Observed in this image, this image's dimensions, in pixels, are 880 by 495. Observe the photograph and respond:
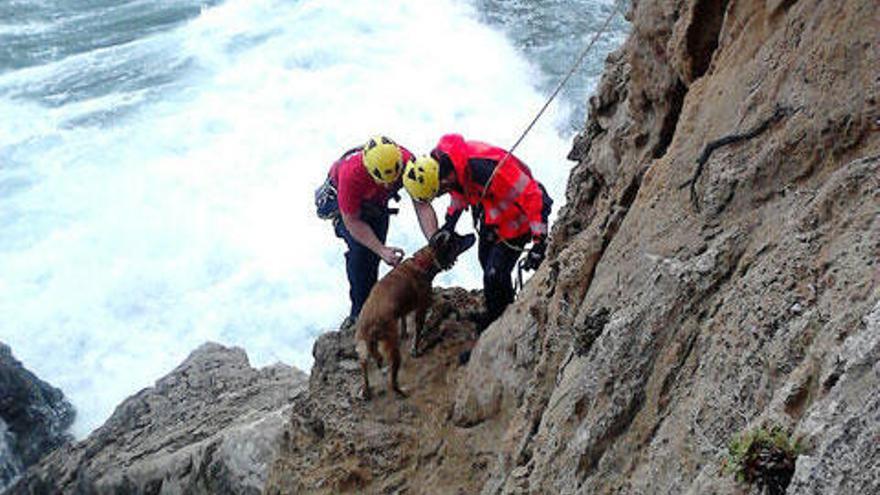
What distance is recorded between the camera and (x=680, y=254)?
5316 mm

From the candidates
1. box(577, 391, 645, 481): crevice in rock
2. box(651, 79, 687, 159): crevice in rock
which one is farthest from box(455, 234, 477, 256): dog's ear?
box(577, 391, 645, 481): crevice in rock

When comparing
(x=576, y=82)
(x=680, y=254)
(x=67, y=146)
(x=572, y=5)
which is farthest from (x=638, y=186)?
(x=572, y=5)

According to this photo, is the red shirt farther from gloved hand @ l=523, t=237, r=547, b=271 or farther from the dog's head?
gloved hand @ l=523, t=237, r=547, b=271

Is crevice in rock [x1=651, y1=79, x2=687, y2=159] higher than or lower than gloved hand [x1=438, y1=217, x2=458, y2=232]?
higher

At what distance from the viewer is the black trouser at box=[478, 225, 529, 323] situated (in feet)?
27.7

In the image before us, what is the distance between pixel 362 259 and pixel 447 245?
4.09 ft

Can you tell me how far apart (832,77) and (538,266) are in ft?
11.5

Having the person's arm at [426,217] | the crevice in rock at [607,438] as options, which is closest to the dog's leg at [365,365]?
the person's arm at [426,217]

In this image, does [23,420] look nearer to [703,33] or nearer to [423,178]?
[423,178]

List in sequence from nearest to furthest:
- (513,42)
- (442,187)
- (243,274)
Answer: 1. (442,187)
2. (243,274)
3. (513,42)

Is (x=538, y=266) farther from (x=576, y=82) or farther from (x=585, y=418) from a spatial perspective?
(x=576, y=82)

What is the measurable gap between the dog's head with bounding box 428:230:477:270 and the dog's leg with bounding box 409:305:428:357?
36 cm

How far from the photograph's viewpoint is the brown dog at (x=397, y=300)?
831 centimetres

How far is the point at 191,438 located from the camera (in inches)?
482
